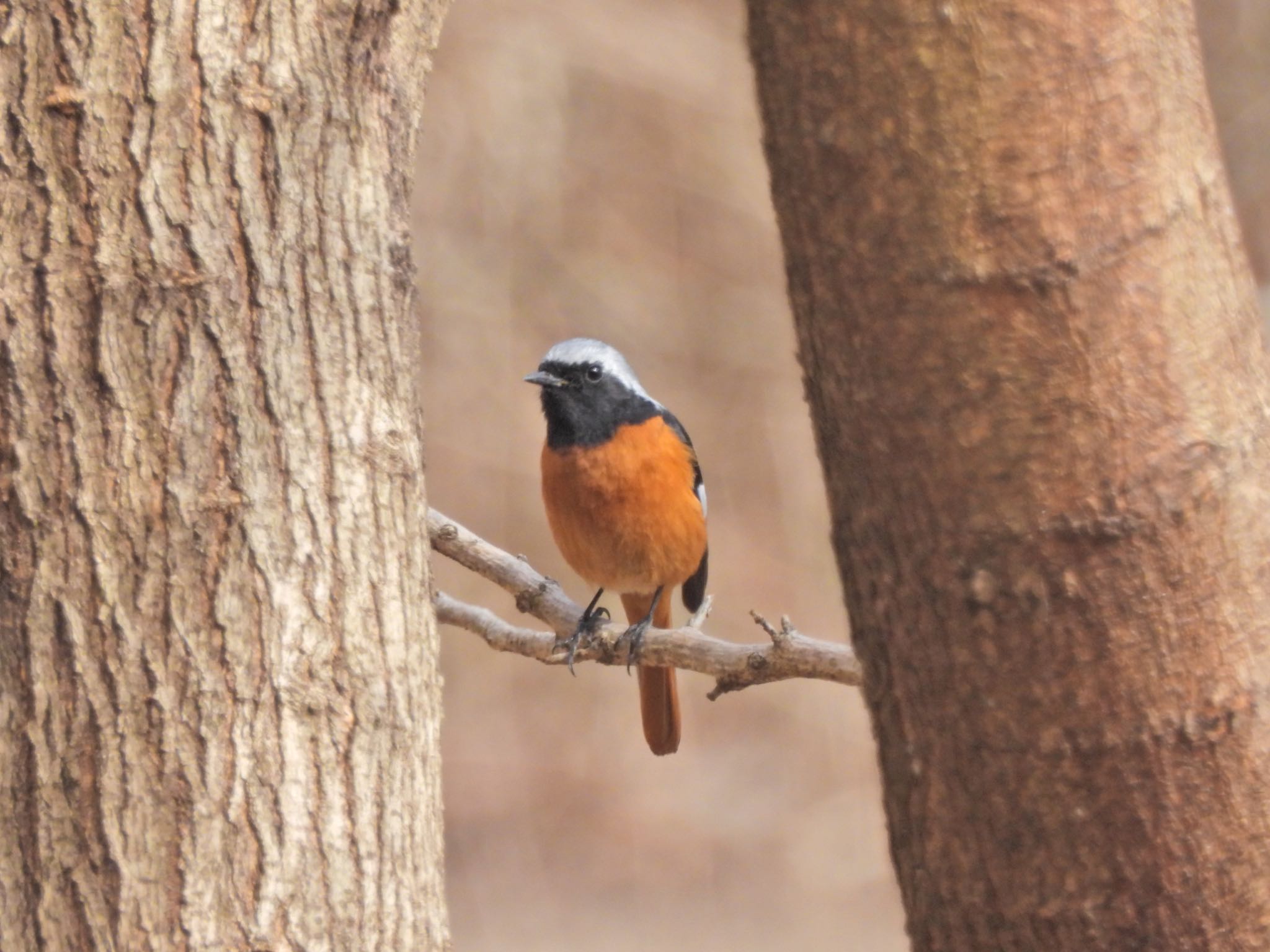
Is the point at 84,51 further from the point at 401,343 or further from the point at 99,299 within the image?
the point at 401,343

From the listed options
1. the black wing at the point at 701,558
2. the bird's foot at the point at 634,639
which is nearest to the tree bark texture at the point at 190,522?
the bird's foot at the point at 634,639

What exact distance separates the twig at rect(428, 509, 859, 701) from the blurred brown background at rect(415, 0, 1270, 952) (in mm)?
5664

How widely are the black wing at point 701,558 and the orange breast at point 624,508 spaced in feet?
0.71

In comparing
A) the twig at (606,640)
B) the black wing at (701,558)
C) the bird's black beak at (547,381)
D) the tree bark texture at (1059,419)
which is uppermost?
the bird's black beak at (547,381)

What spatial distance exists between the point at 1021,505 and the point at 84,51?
1.95m

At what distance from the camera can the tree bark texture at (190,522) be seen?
219 cm

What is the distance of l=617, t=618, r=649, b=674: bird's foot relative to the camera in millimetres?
4165

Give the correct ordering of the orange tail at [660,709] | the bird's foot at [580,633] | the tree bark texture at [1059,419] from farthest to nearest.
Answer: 1. the orange tail at [660,709]
2. the bird's foot at [580,633]
3. the tree bark texture at [1059,419]

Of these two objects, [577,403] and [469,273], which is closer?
[577,403]

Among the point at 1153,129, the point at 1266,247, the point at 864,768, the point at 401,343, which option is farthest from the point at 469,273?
the point at 1153,129

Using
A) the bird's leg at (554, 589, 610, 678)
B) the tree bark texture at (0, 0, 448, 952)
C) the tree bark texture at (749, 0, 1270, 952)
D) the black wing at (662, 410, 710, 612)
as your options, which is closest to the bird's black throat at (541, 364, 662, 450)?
the black wing at (662, 410, 710, 612)

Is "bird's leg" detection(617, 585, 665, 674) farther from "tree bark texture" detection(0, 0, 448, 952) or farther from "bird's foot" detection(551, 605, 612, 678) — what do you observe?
"tree bark texture" detection(0, 0, 448, 952)

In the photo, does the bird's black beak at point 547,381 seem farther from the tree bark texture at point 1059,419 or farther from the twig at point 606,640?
the tree bark texture at point 1059,419

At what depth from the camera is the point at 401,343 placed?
2.52m
